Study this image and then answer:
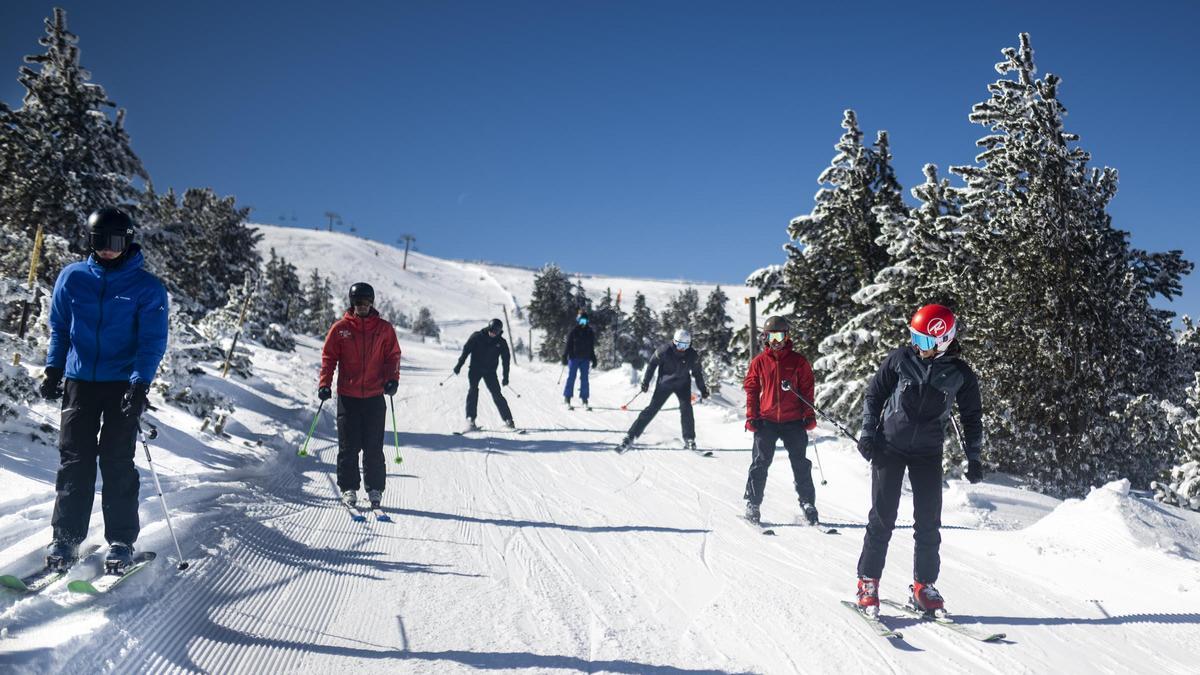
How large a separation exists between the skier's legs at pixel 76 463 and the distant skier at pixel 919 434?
515 centimetres

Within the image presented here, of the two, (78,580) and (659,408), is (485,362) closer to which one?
(659,408)

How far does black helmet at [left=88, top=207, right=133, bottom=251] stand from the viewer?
405 cm

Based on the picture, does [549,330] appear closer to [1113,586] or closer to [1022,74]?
[1022,74]

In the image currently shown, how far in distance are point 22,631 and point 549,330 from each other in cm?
5517

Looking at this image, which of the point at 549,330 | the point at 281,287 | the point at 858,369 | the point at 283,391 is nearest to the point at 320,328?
the point at 281,287

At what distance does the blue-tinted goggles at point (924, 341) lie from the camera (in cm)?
462

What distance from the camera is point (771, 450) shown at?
23.4 ft

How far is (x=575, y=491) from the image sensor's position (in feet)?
27.5

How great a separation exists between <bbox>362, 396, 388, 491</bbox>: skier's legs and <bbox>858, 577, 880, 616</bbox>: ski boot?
4.63 m

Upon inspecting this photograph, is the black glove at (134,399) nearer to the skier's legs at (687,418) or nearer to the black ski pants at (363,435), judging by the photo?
the black ski pants at (363,435)

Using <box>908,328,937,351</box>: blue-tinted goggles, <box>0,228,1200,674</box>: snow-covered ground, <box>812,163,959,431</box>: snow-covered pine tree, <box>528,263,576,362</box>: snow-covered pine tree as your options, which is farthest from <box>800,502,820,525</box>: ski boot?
<box>528,263,576,362</box>: snow-covered pine tree

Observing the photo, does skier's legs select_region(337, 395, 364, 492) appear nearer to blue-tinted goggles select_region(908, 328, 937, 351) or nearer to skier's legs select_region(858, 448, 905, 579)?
skier's legs select_region(858, 448, 905, 579)

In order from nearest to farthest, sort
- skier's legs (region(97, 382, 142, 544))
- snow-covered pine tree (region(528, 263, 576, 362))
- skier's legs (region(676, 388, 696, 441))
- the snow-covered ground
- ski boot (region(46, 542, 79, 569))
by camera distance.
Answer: the snow-covered ground, ski boot (region(46, 542, 79, 569)), skier's legs (region(97, 382, 142, 544)), skier's legs (region(676, 388, 696, 441)), snow-covered pine tree (region(528, 263, 576, 362))

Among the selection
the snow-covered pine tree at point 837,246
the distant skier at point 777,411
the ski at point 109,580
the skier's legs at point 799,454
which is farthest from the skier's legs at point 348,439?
the snow-covered pine tree at point 837,246
